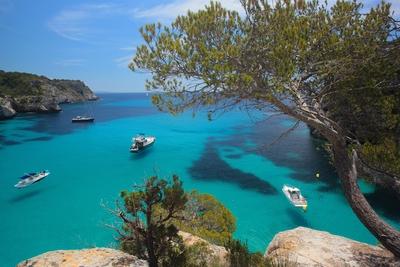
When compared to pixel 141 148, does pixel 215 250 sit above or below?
above

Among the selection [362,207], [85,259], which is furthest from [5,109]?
[362,207]

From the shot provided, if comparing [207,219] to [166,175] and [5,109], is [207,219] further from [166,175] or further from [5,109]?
[5,109]

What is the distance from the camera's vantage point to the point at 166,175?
33.8 m

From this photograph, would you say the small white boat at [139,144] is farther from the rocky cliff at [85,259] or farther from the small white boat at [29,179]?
the rocky cliff at [85,259]

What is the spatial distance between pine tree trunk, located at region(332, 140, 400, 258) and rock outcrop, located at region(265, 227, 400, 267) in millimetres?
908

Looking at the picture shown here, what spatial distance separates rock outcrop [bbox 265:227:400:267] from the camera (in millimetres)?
8711

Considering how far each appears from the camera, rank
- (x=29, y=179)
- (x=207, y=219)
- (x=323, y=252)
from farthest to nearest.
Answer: (x=29, y=179) < (x=207, y=219) < (x=323, y=252)

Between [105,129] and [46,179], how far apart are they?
38134 mm

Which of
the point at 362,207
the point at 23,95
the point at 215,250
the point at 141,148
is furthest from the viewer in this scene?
the point at 23,95

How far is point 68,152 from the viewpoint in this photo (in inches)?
1864

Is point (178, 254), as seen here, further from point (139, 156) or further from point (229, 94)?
point (139, 156)

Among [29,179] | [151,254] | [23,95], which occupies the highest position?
[23,95]

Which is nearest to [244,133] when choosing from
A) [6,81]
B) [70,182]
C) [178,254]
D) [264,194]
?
[264,194]

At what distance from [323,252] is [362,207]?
2.60 metres
